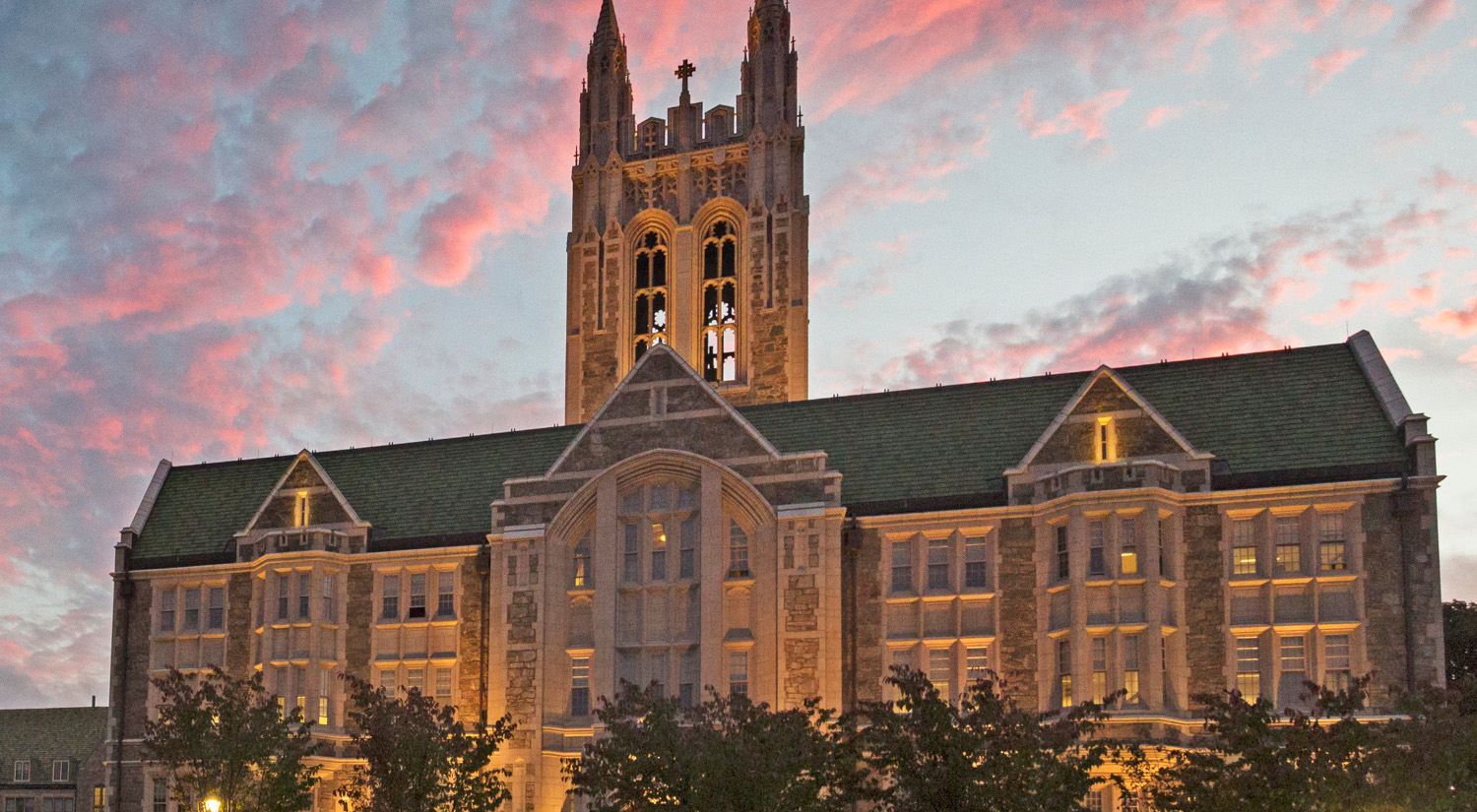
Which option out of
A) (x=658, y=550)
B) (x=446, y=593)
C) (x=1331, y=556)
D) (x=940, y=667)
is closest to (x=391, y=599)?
(x=446, y=593)

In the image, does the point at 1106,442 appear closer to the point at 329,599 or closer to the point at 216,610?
the point at 329,599

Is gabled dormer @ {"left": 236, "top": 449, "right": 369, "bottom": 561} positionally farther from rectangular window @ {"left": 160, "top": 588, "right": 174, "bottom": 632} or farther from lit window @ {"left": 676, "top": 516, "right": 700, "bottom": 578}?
lit window @ {"left": 676, "top": 516, "right": 700, "bottom": 578}

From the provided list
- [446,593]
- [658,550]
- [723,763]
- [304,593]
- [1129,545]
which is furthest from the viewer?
[304,593]

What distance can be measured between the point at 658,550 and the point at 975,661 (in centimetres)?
1045

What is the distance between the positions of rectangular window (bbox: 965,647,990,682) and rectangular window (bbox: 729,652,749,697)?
6630 mm

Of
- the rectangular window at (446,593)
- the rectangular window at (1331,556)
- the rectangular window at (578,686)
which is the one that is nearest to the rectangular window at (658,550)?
the rectangular window at (578,686)

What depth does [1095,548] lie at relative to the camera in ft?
148

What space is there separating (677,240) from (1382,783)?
49.7 metres

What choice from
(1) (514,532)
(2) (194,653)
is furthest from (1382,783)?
(2) (194,653)

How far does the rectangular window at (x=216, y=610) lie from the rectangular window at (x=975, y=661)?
2685 centimetres

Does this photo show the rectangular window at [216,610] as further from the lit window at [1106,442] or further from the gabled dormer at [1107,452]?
the lit window at [1106,442]

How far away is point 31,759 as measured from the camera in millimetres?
91438

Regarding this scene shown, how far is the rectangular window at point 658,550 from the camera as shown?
165ft

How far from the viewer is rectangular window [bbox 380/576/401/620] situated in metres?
54.6
